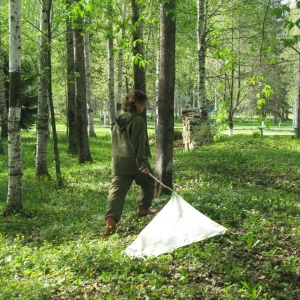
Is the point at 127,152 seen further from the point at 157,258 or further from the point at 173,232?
the point at 157,258

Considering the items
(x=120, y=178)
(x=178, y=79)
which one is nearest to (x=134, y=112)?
(x=120, y=178)

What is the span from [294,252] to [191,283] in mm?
1413

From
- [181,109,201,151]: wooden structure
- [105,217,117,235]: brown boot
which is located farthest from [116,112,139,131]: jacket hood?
[181,109,201,151]: wooden structure

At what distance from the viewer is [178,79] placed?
3566cm

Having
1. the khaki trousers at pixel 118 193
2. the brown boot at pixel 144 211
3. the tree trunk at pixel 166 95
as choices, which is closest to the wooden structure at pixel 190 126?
the tree trunk at pixel 166 95

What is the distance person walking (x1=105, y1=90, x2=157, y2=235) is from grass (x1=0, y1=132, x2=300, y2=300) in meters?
0.47

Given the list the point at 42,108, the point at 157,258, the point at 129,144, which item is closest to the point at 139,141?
the point at 129,144

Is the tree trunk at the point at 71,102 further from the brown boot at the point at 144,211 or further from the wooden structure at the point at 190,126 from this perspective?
the brown boot at the point at 144,211

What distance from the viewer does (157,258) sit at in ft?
15.4

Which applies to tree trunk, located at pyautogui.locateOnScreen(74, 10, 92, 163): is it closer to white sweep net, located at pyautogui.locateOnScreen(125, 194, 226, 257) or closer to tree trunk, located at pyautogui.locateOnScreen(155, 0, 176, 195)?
tree trunk, located at pyautogui.locateOnScreen(155, 0, 176, 195)

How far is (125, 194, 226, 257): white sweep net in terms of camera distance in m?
4.90

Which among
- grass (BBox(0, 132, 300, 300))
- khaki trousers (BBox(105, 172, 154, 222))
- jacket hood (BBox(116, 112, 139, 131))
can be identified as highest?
jacket hood (BBox(116, 112, 139, 131))

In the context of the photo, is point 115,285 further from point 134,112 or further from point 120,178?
point 134,112

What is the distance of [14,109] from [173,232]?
431cm
